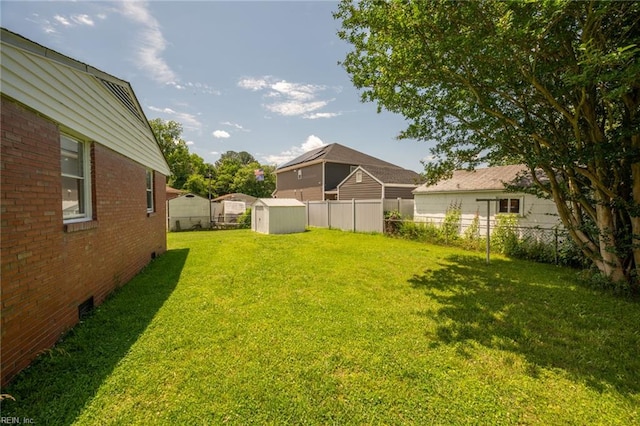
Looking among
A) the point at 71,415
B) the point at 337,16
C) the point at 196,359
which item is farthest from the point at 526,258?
the point at 71,415

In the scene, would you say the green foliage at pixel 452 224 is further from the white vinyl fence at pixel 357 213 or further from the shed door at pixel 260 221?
the shed door at pixel 260 221

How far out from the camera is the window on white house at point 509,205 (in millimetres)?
10602

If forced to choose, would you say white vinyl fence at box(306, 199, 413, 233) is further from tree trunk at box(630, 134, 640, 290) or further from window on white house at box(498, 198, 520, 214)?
tree trunk at box(630, 134, 640, 290)

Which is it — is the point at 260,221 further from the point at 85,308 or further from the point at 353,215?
the point at 85,308

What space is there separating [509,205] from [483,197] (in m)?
0.95

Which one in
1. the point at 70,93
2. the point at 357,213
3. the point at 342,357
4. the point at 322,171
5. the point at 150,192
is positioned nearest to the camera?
the point at 342,357

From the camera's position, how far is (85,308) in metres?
4.08

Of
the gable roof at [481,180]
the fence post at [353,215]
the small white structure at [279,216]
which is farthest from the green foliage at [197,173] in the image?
the gable roof at [481,180]

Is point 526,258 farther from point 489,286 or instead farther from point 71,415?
point 71,415

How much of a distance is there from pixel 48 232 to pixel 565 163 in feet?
27.6

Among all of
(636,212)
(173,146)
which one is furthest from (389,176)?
(173,146)

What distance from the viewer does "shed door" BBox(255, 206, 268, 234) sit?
1501 centimetres

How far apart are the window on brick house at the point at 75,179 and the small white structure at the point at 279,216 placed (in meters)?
10.1

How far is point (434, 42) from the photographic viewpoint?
508 centimetres
